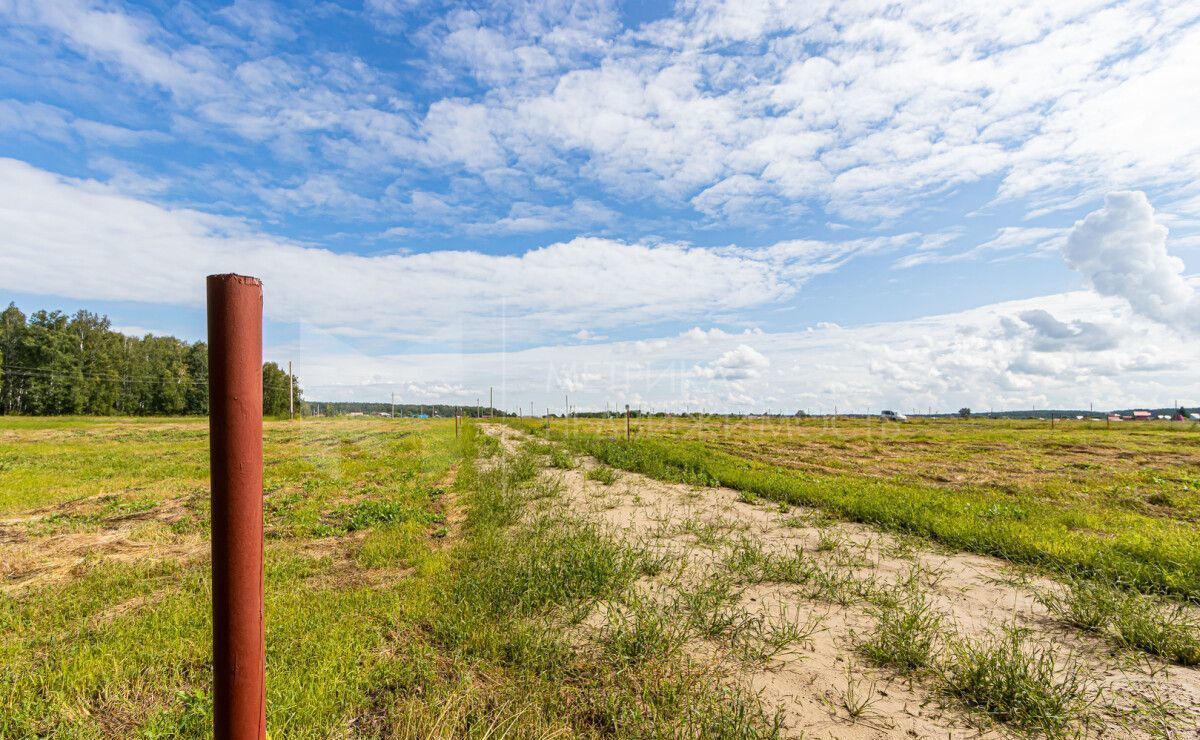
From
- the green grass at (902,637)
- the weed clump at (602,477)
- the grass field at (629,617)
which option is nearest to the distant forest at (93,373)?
the weed clump at (602,477)

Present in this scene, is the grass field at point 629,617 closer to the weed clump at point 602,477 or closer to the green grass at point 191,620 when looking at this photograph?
the green grass at point 191,620

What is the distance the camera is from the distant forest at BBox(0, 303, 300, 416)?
59.0 meters

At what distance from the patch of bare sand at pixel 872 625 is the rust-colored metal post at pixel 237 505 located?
3.04 m

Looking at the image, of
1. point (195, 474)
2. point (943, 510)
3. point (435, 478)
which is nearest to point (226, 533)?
point (943, 510)

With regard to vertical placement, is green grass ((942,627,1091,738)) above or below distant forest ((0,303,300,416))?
below

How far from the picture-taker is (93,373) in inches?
2473

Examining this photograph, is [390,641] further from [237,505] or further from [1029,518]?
[1029,518]

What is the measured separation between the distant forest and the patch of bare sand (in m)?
56.7

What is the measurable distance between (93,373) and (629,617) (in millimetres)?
87571

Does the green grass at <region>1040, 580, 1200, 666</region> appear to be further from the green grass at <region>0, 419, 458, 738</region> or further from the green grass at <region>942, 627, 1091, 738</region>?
the green grass at <region>0, 419, 458, 738</region>

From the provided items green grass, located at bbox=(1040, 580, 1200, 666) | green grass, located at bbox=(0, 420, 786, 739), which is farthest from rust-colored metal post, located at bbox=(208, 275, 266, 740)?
green grass, located at bbox=(1040, 580, 1200, 666)

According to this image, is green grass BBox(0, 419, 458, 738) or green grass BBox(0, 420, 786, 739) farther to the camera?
green grass BBox(0, 419, 458, 738)

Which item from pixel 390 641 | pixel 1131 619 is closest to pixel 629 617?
pixel 390 641

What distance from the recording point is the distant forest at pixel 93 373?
59.0m
